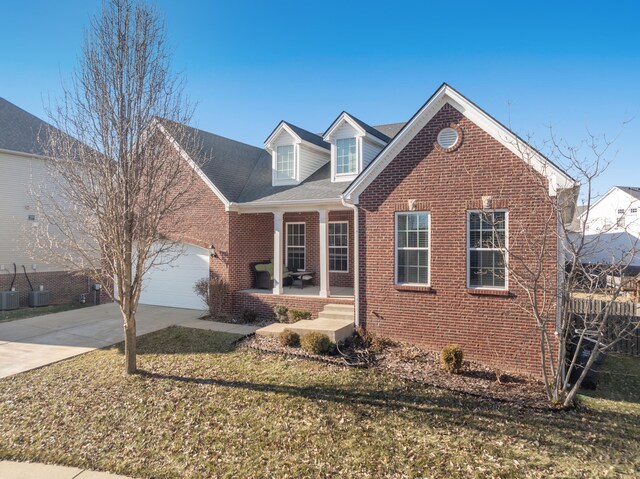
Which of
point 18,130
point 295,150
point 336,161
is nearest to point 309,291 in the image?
point 336,161

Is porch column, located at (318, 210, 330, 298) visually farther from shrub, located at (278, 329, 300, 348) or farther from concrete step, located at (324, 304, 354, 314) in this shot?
shrub, located at (278, 329, 300, 348)

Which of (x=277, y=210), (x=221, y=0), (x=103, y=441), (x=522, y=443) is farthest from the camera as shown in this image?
(x=277, y=210)

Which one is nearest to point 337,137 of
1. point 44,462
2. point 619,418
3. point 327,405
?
point 327,405

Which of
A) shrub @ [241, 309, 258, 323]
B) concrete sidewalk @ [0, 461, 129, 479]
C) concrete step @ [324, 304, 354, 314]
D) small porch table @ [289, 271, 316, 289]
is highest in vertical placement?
small porch table @ [289, 271, 316, 289]

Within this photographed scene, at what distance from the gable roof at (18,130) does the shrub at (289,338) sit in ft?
44.3

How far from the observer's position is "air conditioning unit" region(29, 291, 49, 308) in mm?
16250

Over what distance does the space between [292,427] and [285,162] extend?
424 inches

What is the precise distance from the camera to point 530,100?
366 inches

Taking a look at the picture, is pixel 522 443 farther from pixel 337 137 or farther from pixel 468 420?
pixel 337 137

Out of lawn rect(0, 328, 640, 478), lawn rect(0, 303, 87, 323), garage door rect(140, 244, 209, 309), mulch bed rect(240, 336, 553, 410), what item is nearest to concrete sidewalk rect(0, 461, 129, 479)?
lawn rect(0, 328, 640, 478)

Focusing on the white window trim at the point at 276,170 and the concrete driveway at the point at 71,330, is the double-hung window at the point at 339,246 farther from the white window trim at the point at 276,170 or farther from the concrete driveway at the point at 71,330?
the concrete driveway at the point at 71,330

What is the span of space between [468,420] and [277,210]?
9.08 m

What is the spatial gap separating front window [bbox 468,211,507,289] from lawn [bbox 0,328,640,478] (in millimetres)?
3024

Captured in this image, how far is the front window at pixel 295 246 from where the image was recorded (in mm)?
16125
